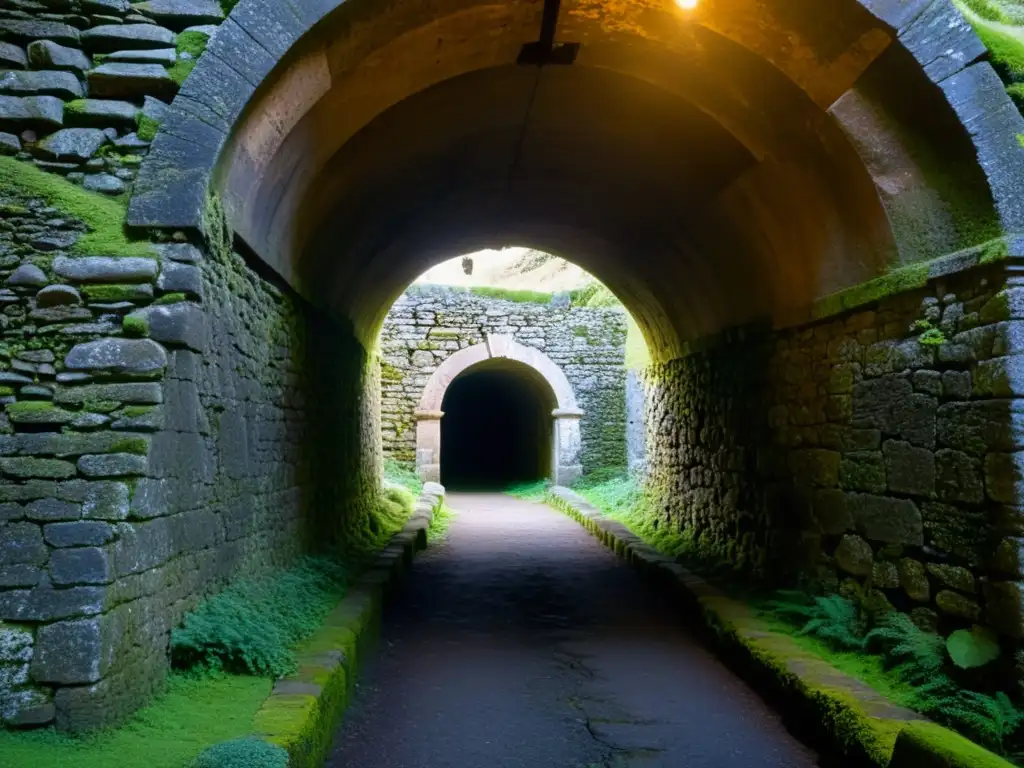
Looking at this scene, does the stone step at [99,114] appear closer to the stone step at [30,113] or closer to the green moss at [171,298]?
the stone step at [30,113]

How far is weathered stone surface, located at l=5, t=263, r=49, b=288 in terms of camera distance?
11.7 ft

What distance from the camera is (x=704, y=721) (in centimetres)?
434

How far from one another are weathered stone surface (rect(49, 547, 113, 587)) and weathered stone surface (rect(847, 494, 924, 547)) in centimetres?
411

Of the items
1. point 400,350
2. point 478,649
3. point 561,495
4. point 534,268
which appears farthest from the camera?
point 534,268

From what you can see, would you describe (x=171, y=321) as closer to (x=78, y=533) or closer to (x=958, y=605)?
(x=78, y=533)

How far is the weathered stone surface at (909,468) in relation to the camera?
4305 millimetres

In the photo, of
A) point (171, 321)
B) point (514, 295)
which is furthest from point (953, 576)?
point (514, 295)

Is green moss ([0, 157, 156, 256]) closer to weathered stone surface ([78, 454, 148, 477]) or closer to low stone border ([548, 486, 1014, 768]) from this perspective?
weathered stone surface ([78, 454, 148, 477])

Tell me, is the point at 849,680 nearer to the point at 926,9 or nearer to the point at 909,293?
the point at 909,293

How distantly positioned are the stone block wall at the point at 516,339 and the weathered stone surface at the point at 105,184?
12439 mm

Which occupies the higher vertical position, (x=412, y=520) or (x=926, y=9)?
(x=926, y=9)

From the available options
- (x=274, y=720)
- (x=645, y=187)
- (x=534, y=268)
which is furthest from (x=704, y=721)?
(x=534, y=268)

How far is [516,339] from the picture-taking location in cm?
1659

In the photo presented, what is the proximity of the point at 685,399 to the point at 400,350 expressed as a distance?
8.41m
